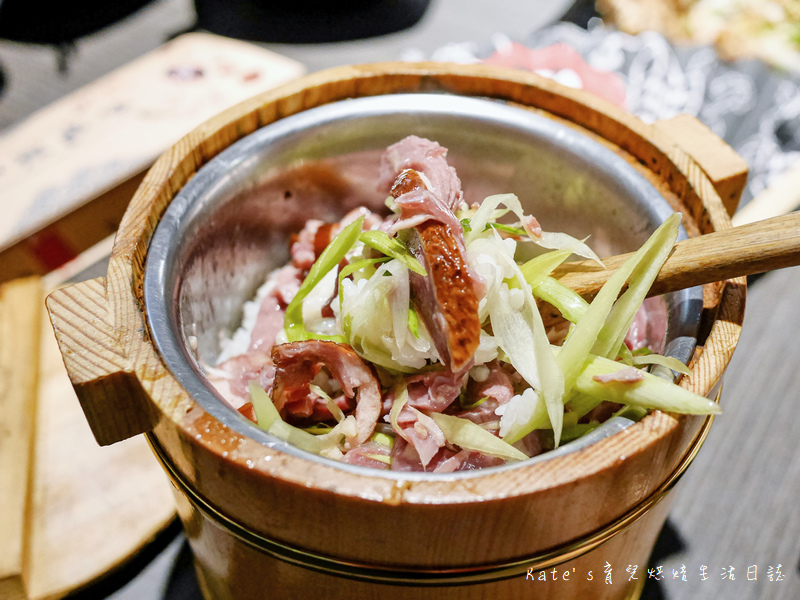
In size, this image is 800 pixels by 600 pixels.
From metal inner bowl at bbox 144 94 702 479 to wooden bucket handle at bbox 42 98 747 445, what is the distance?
198 millimetres

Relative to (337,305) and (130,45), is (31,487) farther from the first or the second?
(130,45)

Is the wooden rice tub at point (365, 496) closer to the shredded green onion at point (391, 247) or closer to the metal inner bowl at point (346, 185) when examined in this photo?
the metal inner bowl at point (346, 185)

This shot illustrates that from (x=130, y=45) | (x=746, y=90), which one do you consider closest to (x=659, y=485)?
(x=746, y=90)

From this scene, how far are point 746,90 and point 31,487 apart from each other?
315cm

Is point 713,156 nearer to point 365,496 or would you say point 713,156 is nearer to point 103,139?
point 365,496

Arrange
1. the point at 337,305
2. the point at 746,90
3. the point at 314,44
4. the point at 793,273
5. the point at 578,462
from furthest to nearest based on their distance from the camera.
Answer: the point at 314,44 → the point at 746,90 → the point at 793,273 → the point at 337,305 → the point at 578,462

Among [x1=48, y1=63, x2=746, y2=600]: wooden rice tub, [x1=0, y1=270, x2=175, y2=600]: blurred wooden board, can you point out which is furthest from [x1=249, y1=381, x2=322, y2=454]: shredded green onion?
[x1=0, y1=270, x2=175, y2=600]: blurred wooden board

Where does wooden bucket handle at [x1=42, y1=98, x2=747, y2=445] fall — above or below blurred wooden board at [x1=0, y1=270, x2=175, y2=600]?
above

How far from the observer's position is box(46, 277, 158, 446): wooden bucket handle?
0.92 meters

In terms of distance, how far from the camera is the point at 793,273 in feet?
7.32

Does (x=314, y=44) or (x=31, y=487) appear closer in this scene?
(x=31, y=487)

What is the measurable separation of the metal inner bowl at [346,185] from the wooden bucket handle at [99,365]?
0.20 metres

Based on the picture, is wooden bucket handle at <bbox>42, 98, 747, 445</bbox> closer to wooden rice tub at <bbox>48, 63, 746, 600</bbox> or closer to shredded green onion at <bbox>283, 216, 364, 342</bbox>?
wooden rice tub at <bbox>48, 63, 746, 600</bbox>

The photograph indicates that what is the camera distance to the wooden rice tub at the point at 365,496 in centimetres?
80
